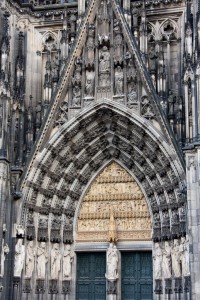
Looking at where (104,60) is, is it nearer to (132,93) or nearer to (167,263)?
(132,93)

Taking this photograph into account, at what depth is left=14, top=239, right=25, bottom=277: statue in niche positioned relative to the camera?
1440 centimetres

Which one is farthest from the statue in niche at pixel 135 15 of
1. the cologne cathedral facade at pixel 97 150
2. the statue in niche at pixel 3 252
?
the statue in niche at pixel 3 252

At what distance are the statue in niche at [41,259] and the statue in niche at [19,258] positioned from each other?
625mm

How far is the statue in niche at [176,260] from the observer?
46.7 feet

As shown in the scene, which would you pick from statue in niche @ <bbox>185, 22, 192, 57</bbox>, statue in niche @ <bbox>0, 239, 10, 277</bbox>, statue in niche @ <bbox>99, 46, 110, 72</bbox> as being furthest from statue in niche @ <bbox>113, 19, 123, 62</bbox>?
statue in niche @ <bbox>0, 239, 10, 277</bbox>

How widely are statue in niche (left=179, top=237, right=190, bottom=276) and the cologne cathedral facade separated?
0.05 m

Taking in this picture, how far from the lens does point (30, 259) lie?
14.9 m

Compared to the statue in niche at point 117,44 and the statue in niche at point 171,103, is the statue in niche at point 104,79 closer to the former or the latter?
the statue in niche at point 117,44

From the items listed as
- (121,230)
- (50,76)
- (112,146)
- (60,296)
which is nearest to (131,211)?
(121,230)

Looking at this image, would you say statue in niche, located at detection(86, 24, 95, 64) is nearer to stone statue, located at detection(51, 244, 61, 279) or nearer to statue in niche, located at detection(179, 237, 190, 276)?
stone statue, located at detection(51, 244, 61, 279)

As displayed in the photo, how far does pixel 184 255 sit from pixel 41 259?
371 centimetres

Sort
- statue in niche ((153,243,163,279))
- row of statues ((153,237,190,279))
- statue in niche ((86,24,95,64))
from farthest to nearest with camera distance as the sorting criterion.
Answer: statue in niche ((86,24,95,64))
statue in niche ((153,243,163,279))
row of statues ((153,237,190,279))

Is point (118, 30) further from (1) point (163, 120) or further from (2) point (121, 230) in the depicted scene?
(2) point (121, 230)

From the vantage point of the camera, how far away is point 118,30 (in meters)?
15.9
